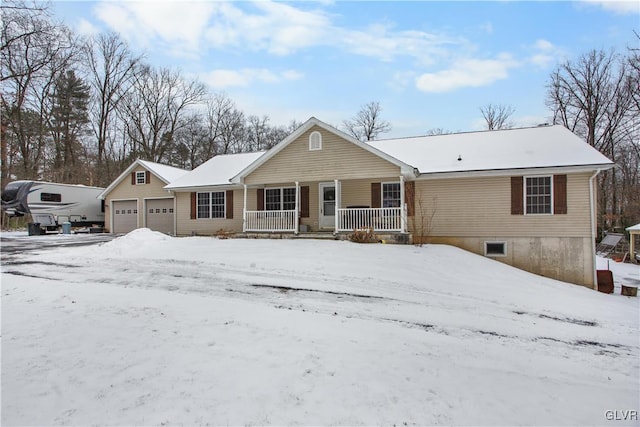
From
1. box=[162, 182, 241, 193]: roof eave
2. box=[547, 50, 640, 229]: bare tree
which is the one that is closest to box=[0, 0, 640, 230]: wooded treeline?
box=[547, 50, 640, 229]: bare tree

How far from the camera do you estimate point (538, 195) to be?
39.2 ft

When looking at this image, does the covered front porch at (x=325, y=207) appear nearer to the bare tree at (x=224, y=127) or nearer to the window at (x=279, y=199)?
the window at (x=279, y=199)

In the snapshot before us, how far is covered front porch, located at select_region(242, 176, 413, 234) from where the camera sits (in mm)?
12930

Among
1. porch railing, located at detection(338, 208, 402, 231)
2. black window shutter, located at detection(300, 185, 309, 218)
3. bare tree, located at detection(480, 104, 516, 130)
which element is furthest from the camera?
bare tree, located at detection(480, 104, 516, 130)

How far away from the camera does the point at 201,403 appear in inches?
115

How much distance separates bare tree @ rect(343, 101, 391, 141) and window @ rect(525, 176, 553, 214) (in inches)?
1083

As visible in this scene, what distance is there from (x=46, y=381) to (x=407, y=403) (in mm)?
3571

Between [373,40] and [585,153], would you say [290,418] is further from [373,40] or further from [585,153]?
[585,153]

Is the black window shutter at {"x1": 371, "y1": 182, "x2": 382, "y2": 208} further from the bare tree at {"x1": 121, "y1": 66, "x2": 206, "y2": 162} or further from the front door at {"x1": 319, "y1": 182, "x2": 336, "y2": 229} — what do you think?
the bare tree at {"x1": 121, "y1": 66, "x2": 206, "y2": 162}

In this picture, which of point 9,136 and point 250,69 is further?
point 9,136

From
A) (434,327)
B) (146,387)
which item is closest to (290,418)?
(146,387)

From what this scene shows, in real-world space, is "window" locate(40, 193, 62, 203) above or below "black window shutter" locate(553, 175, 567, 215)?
above

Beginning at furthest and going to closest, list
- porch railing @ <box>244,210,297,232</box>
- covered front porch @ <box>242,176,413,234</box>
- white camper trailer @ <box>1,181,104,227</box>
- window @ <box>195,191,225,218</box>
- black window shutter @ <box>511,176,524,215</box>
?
white camper trailer @ <box>1,181,104,227</box>, window @ <box>195,191,225,218</box>, porch railing @ <box>244,210,297,232</box>, covered front porch @ <box>242,176,413,234</box>, black window shutter @ <box>511,176,524,215</box>

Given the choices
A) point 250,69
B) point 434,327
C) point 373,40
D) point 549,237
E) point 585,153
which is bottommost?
point 434,327
